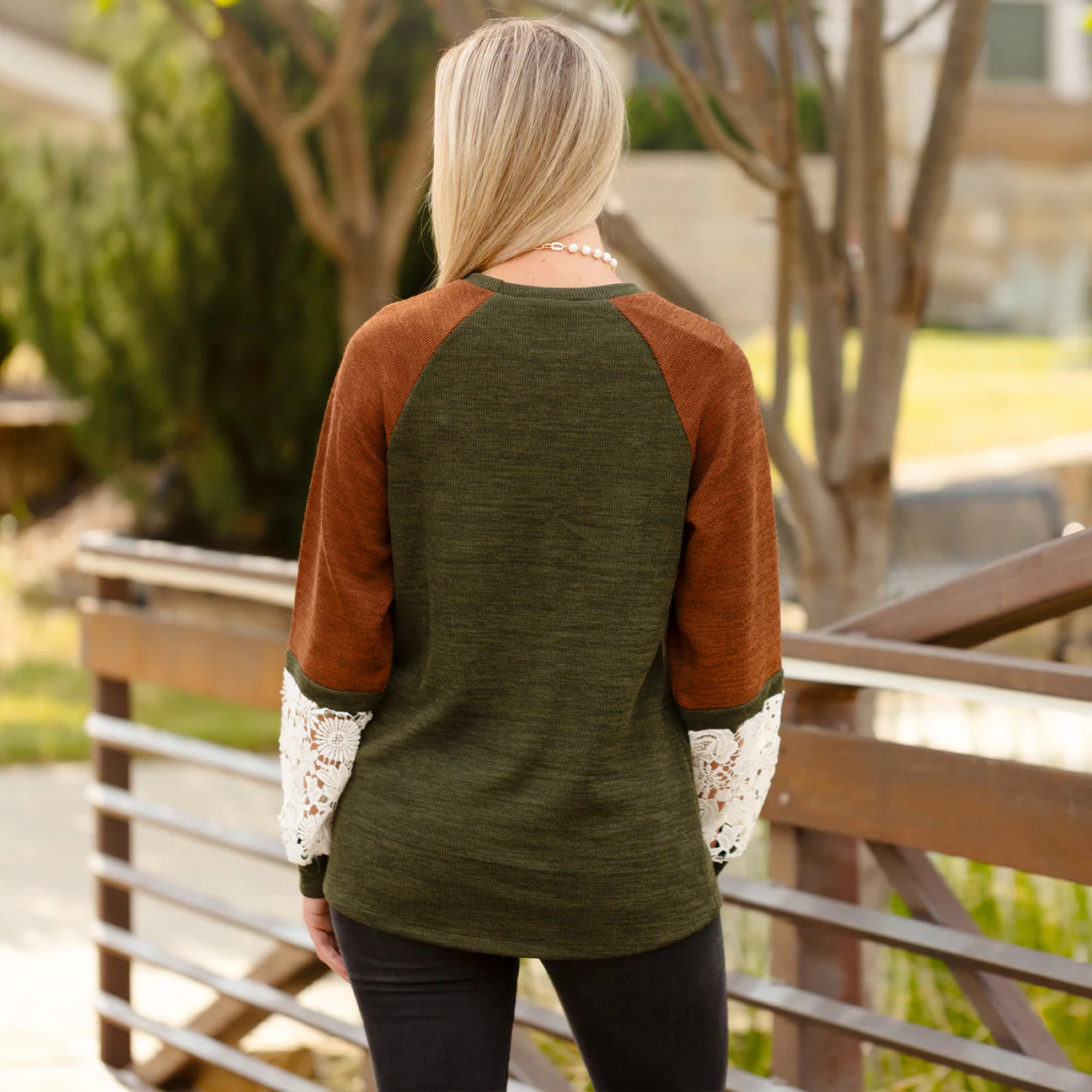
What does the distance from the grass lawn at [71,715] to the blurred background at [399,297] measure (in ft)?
0.09

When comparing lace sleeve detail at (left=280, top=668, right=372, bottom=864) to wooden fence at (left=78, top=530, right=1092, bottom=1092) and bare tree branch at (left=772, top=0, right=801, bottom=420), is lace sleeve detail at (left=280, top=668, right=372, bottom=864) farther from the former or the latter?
bare tree branch at (left=772, top=0, right=801, bottom=420)

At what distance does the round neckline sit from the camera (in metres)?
1.49

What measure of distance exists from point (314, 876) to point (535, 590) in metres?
0.49

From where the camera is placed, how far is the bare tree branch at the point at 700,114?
2895 millimetres

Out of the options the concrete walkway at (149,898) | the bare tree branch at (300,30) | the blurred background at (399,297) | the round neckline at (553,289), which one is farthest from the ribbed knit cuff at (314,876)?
the bare tree branch at (300,30)

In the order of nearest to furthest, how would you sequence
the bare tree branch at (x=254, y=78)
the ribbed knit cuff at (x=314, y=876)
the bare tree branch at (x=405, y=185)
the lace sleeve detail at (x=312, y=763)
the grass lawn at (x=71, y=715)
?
the lace sleeve detail at (x=312, y=763)
the ribbed knit cuff at (x=314, y=876)
the bare tree branch at (x=254, y=78)
the grass lawn at (x=71, y=715)
the bare tree branch at (x=405, y=185)

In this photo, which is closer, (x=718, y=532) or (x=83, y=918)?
(x=718, y=532)

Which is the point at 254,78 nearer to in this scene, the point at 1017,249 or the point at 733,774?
the point at 733,774

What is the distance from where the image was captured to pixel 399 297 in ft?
29.3

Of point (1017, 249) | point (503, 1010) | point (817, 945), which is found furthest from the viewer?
point (1017, 249)

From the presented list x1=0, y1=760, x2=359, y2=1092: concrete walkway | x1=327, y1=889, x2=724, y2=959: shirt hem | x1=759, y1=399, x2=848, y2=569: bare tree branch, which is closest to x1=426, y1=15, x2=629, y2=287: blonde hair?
x1=327, y1=889, x2=724, y2=959: shirt hem

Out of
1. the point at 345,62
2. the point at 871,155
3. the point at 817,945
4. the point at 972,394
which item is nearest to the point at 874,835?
the point at 817,945

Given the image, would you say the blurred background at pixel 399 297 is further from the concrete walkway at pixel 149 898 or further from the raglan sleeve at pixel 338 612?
the raglan sleeve at pixel 338 612

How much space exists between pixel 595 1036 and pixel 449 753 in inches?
14.3
